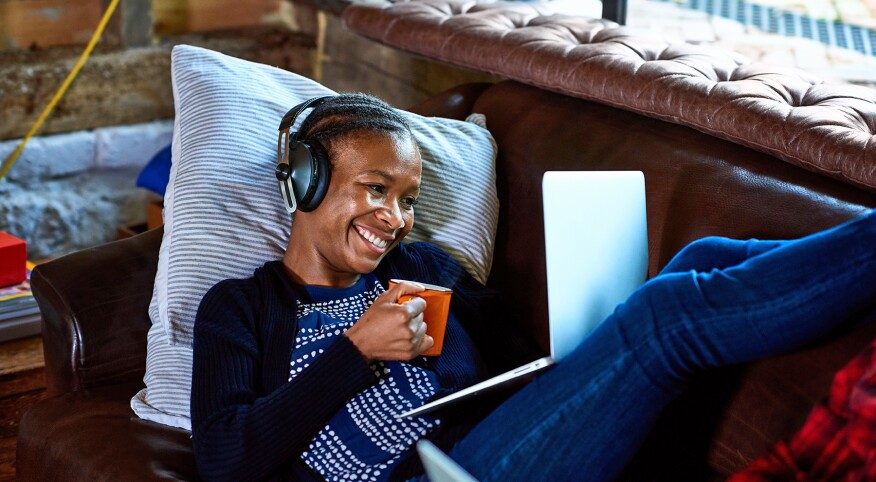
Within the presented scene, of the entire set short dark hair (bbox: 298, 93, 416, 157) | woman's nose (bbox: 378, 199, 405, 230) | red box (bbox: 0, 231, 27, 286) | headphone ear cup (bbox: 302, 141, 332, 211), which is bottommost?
red box (bbox: 0, 231, 27, 286)

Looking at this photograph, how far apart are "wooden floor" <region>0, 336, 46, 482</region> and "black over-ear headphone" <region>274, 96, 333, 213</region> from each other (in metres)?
0.84

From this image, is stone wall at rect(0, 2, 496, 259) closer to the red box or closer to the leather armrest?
the red box

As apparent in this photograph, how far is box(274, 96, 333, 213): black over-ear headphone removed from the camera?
4.68 feet

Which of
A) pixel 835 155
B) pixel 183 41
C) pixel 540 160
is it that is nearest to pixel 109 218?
pixel 183 41

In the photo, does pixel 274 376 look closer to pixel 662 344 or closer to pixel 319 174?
pixel 319 174

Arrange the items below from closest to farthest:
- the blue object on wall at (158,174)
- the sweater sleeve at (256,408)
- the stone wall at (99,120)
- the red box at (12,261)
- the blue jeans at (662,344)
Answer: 1. the blue jeans at (662,344)
2. the sweater sleeve at (256,408)
3. the red box at (12,261)
4. the blue object on wall at (158,174)
5. the stone wall at (99,120)

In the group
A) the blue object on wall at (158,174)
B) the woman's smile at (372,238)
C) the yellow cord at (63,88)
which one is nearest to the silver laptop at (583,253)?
the woman's smile at (372,238)

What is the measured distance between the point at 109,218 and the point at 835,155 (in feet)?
7.34

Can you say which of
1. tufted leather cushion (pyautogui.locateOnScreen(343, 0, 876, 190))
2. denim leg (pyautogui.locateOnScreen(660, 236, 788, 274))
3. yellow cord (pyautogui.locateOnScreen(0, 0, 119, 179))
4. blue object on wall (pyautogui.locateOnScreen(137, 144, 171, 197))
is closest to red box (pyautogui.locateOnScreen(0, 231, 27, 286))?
blue object on wall (pyautogui.locateOnScreen(137, 144, 171, 197))

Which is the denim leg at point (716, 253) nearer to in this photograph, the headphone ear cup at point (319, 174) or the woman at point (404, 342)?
the woman at point (404, 342)

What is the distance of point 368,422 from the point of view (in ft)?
4.41

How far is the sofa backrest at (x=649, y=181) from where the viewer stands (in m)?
1.40

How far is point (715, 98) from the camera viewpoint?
1.55 meters

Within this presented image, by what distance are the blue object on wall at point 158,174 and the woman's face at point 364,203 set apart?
48.4 inches
